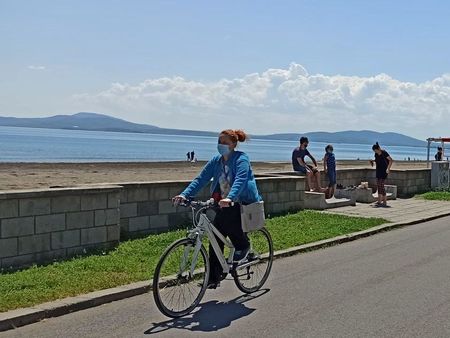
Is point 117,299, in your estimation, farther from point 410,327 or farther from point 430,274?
point 430,274

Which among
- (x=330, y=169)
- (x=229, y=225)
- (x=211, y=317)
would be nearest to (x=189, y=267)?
(x=211, y=317)

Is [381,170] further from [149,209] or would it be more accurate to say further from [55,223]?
[55,223]

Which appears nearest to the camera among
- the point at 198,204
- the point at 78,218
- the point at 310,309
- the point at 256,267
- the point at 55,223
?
the point at 198,204

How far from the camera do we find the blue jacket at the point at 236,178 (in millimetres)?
6820

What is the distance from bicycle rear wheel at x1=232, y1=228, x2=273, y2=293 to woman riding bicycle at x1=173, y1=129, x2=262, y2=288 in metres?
0.20

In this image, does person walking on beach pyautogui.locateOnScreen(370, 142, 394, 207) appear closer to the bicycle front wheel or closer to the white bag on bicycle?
the white bag on bicycle

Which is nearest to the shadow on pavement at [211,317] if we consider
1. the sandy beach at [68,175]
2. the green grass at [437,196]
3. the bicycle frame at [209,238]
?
the bicycle frame at [209,238]

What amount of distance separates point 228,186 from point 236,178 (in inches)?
9.5

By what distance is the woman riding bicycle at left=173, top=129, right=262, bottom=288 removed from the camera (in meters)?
6.91

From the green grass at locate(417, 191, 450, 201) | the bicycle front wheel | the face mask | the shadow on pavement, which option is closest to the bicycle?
the bicycle front wheel

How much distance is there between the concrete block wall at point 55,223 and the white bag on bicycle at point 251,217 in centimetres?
294

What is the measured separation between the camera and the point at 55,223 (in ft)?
28.5

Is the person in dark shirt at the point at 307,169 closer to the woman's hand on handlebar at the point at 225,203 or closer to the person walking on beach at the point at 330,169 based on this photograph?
the person walking on beach at the point at 330,169

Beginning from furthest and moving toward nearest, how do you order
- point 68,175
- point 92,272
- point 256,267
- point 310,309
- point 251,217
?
point 68,175 < point 92,272 < point 256,267 < point 251,217 < point 310,309
